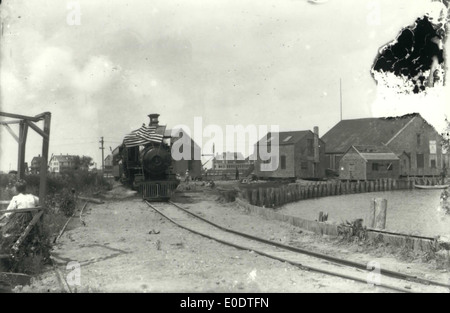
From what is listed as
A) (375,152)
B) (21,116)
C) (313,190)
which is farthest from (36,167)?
(21,116)

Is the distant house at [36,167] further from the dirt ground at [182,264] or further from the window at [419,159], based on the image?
the window at [419,159]

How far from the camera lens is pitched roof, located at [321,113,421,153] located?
58.1 m

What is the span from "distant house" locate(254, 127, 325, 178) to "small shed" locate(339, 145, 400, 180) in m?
3.55

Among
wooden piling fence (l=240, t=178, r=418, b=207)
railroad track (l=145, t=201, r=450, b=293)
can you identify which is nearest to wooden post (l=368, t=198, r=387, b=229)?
railroad track (l=145, t=201, r=450, b=293)

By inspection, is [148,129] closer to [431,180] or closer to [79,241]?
[79,241]

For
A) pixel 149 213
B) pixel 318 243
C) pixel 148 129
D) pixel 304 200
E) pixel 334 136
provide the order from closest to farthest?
pixel 318 243
pixel 149 213
pixel 148 129
pixel 304 200
pixel 334 136

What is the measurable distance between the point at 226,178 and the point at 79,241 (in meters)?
48.2

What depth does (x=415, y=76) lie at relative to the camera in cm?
798

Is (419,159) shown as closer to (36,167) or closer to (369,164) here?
(369,164)

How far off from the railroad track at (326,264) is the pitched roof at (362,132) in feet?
160

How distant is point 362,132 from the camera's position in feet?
213

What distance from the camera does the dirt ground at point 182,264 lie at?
6.99 meters

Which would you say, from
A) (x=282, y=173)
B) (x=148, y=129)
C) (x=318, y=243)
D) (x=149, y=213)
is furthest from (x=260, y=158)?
(x=318, y=243)

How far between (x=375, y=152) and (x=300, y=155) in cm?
914
